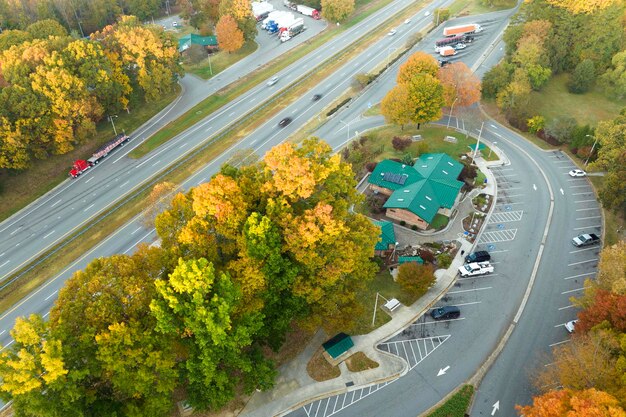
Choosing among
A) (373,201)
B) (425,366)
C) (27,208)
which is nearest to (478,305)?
(425,366)

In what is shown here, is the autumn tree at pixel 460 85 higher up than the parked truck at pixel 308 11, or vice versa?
the parked truck at pixel 308 11

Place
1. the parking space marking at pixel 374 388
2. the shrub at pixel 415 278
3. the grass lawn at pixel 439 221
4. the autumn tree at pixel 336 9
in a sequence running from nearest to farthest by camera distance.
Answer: the parking space marking at pixel 374 388, the shrub at pixel 415 278, the grass lawn at pixel 439 221, the autumn tree at pixel 336 9

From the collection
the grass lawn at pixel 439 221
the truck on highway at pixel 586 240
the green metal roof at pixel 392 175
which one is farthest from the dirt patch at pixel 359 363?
the truck on highway at pixel 586 240

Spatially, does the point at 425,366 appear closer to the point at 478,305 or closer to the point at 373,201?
the point at 478,305

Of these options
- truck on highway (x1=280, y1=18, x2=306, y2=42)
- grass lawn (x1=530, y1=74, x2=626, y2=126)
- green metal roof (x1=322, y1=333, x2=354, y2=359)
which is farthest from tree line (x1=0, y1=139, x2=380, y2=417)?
truck on highway (x1=280, y1=18, x2=306, y2=42)

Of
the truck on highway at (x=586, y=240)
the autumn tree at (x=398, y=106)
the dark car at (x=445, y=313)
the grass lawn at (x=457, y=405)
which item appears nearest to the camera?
the grass lawn at (x=457, y=405)

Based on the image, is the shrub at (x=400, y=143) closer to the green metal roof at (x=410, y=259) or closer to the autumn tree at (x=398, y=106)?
the autumn tree at (x=398, y=106)
